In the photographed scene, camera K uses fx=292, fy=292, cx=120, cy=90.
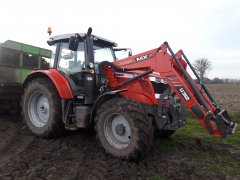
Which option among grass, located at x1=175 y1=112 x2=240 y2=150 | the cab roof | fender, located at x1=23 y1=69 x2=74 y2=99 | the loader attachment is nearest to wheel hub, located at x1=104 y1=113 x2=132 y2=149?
the loader attachment

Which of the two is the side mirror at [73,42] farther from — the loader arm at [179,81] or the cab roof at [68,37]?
the loader arm at [179,81]

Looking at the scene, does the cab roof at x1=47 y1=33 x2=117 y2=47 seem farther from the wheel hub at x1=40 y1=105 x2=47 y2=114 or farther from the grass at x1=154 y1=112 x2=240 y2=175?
the grass at x1=154 y1=112 x2=240 y2=175

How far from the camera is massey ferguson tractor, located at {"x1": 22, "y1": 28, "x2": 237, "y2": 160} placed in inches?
194

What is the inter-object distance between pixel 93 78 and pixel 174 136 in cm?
251

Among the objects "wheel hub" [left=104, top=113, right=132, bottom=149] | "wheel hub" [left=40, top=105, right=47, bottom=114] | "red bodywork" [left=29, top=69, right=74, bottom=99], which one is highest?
"red bodywork" [left=29, top=69, right=74, bottom=99]

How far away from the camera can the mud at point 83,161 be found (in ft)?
14.4

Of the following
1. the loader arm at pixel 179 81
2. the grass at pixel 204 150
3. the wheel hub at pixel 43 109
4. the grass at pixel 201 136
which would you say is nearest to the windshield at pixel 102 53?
the loader arm at pixel 179 81

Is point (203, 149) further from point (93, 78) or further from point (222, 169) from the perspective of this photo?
point (93, 78)

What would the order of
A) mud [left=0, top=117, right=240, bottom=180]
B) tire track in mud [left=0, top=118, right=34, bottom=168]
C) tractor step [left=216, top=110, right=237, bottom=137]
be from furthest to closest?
tire track in mud [left=0, top=118, right=34, bottom=168] < tractor step [left=216, top=110, right=237, bottom=137] < mud [left=0, top=117, right=240, bottom=180]

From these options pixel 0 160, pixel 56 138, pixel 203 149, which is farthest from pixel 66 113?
pixel 203 149

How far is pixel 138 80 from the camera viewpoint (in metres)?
5.57

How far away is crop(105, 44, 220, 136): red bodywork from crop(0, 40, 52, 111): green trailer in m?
3.59

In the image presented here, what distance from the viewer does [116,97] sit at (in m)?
5.49

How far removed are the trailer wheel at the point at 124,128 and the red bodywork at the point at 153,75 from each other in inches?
19.0
